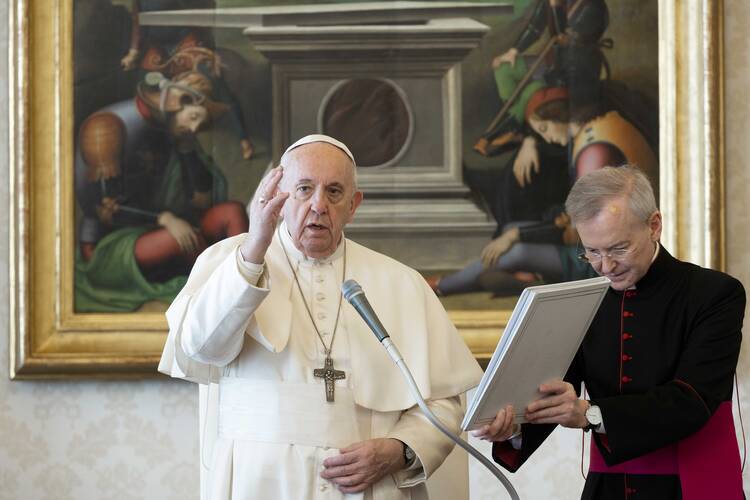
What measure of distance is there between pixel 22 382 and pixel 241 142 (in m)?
1.32

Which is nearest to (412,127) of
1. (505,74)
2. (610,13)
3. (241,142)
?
(505,74)

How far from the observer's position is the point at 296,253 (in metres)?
2.79

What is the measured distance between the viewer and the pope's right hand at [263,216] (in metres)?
2.26

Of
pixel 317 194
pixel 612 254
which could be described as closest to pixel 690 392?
pixel 612 254

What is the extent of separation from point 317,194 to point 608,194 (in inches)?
29.8

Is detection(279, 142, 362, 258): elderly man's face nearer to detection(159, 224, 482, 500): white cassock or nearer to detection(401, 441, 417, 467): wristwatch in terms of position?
detection(159, 224, 482, 500): white cassock

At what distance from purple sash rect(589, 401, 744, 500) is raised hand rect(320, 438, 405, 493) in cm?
56

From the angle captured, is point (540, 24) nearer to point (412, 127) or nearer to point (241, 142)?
point (412, 127)

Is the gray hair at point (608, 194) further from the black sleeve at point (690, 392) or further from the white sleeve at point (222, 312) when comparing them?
the white sleeve at point (222, 312)

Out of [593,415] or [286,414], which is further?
[286,414]

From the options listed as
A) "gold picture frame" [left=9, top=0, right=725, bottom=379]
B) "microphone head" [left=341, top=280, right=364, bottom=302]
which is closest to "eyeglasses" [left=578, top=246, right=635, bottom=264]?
"microphone head" [left=341, top=280, right=364, bottom=302]

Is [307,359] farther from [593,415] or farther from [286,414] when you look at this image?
[593,415]

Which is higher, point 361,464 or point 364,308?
point 364,308

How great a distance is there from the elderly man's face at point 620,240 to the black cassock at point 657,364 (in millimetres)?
57
